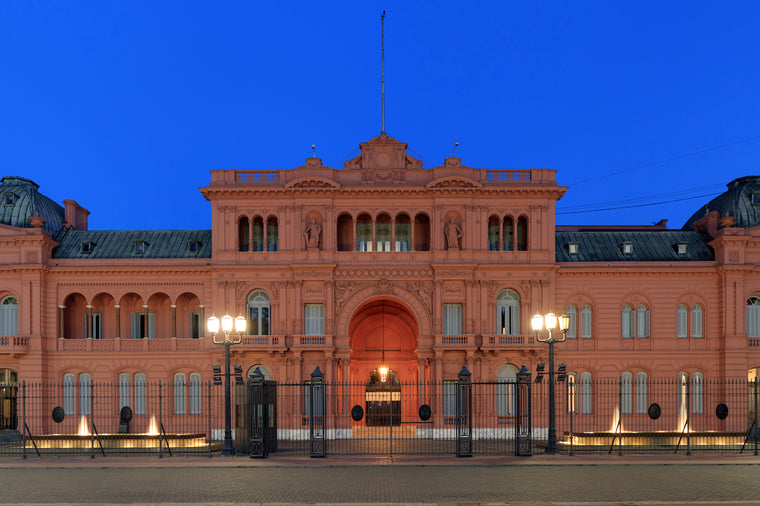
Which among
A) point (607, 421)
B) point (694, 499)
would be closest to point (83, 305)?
point (607, 421)

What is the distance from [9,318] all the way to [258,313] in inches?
682

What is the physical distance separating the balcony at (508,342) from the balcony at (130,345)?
19632 mm

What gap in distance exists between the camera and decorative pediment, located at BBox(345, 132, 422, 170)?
46.3 m

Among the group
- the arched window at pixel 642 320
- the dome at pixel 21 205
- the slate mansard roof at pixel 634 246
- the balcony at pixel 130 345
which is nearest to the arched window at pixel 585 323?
the arched window at pixel 642 320

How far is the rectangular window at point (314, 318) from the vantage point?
4619 cm

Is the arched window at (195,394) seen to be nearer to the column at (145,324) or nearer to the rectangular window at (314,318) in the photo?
the column at (145,324)

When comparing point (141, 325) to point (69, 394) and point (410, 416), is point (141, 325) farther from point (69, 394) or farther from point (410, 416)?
point (410, 416)

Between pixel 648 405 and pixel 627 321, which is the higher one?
pixel 627 321

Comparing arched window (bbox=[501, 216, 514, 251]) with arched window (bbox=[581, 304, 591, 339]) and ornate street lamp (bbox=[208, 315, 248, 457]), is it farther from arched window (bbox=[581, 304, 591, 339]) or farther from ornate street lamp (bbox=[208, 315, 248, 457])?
ornate street lamp (bbox=[208, 315, 248, 457])

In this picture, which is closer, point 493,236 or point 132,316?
point 493,236

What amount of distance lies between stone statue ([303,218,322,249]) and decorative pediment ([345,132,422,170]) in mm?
4681

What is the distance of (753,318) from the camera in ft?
156

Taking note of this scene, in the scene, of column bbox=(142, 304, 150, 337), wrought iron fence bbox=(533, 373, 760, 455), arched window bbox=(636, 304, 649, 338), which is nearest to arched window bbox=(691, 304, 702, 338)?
wrought iron fence bbox=(533, 373, 760, 455)

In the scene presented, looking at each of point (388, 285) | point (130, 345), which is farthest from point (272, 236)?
point (130, 345)
